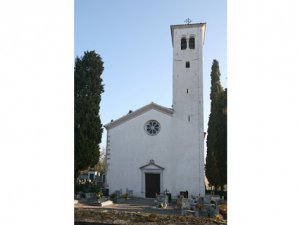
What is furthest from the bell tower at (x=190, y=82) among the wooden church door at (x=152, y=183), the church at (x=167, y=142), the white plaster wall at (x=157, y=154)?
the wooden church door at (x=152, y=183)

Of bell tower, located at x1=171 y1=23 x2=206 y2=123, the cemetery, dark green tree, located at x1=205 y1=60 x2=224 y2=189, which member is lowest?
the cemetery

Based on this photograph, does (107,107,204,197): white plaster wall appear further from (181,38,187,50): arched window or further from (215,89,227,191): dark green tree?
(181,38,187,50): arched window

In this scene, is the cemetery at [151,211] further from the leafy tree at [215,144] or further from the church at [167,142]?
the leafy tree at [215,144]

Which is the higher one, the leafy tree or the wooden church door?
the leafy tree

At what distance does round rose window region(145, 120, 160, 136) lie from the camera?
675 inches

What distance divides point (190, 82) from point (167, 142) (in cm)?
373

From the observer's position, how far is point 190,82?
57.0 ft

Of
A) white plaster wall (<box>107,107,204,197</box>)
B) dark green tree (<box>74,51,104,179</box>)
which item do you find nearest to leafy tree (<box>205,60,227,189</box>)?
white plaster wall (<box>107,107,204,197</box>)

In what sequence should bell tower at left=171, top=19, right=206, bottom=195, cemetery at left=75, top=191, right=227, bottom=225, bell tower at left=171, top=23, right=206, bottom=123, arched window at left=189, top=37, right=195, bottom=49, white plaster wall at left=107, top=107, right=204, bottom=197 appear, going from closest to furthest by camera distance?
cemetery at left=75, top=191, right=227, bottom=225
white plaster wall at left=107, top=107, right=204, bottom=197
bell tower at left=171, top=19, right=206, bottom=195
bell tower at left=171, top=23, right=206, bottom=123
arched window at left=189, top=37, right=195, bottom=49

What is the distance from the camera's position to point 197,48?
58.1 feet

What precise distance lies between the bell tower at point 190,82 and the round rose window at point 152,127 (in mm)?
1177

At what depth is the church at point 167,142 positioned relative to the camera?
16.4m

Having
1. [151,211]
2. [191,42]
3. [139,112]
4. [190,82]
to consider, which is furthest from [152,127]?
[151,211]
